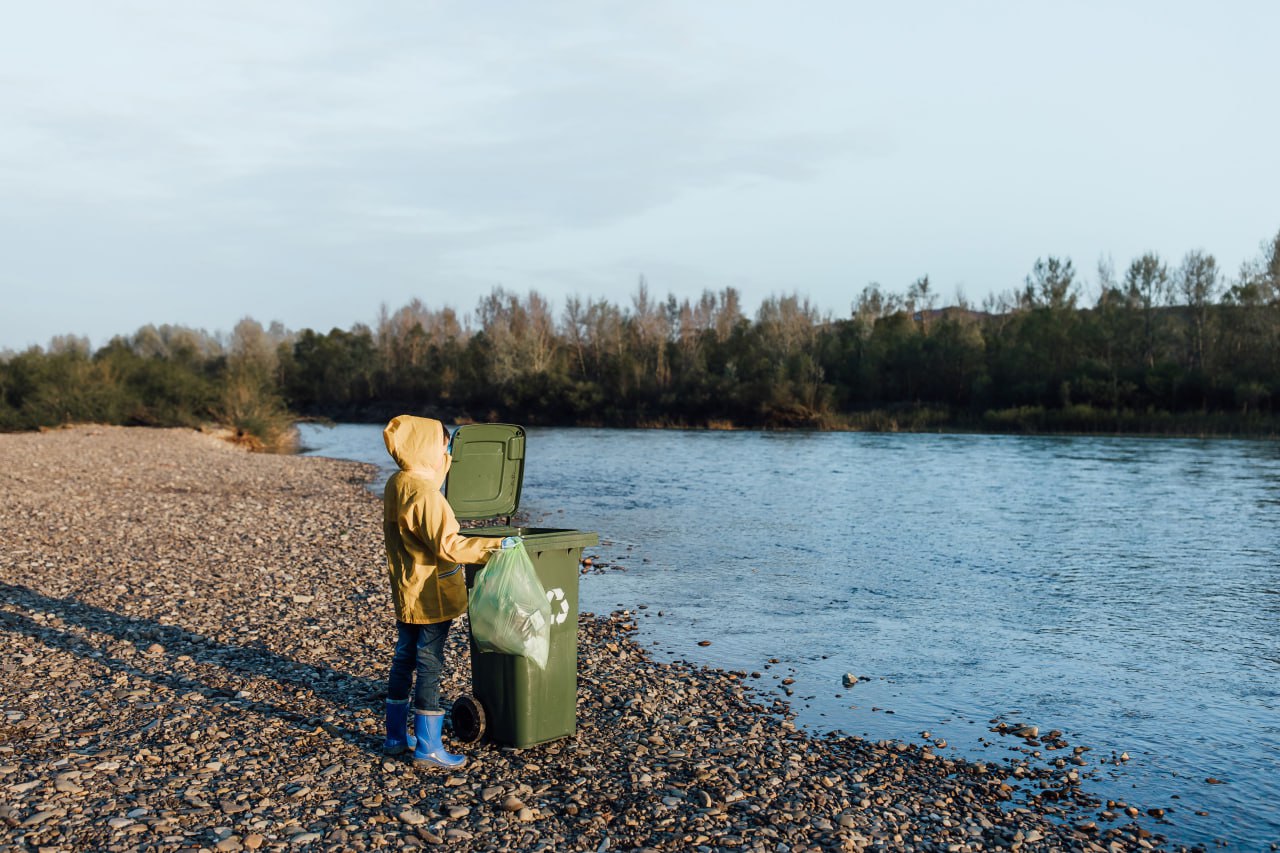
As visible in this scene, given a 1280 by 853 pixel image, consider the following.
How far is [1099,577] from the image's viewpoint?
14.6m

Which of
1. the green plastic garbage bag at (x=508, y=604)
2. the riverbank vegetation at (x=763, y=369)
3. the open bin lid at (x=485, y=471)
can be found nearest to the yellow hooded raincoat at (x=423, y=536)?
the green plastic garbage bag at (x=508, y=604)

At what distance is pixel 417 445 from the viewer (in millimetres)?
5625

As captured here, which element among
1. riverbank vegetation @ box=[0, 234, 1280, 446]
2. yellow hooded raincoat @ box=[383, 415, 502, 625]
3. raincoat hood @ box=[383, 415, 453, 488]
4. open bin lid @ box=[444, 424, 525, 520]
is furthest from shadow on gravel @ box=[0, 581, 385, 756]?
riverbank vegetation @ box=[0, 234, 1280, 446]

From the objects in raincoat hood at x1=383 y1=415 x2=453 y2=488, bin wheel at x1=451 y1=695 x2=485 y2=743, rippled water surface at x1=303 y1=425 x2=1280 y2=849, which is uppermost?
raincoat hood at x1=383 y1=415 x2=453 y2=488

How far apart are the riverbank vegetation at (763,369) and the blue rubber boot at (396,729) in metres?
40.5

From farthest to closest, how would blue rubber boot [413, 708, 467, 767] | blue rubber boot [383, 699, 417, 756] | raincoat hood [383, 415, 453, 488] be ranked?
blue rubber boot [383, 699, 417, 756]
blue rubber boot [413, 708, 467, 767]
raincoat hood [383, 415, 453, 488]

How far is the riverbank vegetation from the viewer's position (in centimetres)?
4750

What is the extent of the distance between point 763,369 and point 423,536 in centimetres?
6510

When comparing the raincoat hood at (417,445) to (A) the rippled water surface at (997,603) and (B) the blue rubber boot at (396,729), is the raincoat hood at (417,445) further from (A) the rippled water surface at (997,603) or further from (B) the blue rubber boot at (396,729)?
(A) the rippled water surface at (997,603)

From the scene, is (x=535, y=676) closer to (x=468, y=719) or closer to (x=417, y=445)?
(x=468, y=719)

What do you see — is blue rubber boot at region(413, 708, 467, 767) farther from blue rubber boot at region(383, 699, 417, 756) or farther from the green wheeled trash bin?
the green wheeled trash bin

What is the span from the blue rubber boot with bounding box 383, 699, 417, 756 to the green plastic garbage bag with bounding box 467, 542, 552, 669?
0.65m

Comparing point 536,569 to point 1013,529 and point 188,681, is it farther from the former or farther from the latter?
point 1013,529

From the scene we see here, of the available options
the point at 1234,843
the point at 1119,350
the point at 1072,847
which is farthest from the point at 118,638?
the point at 1119,350
